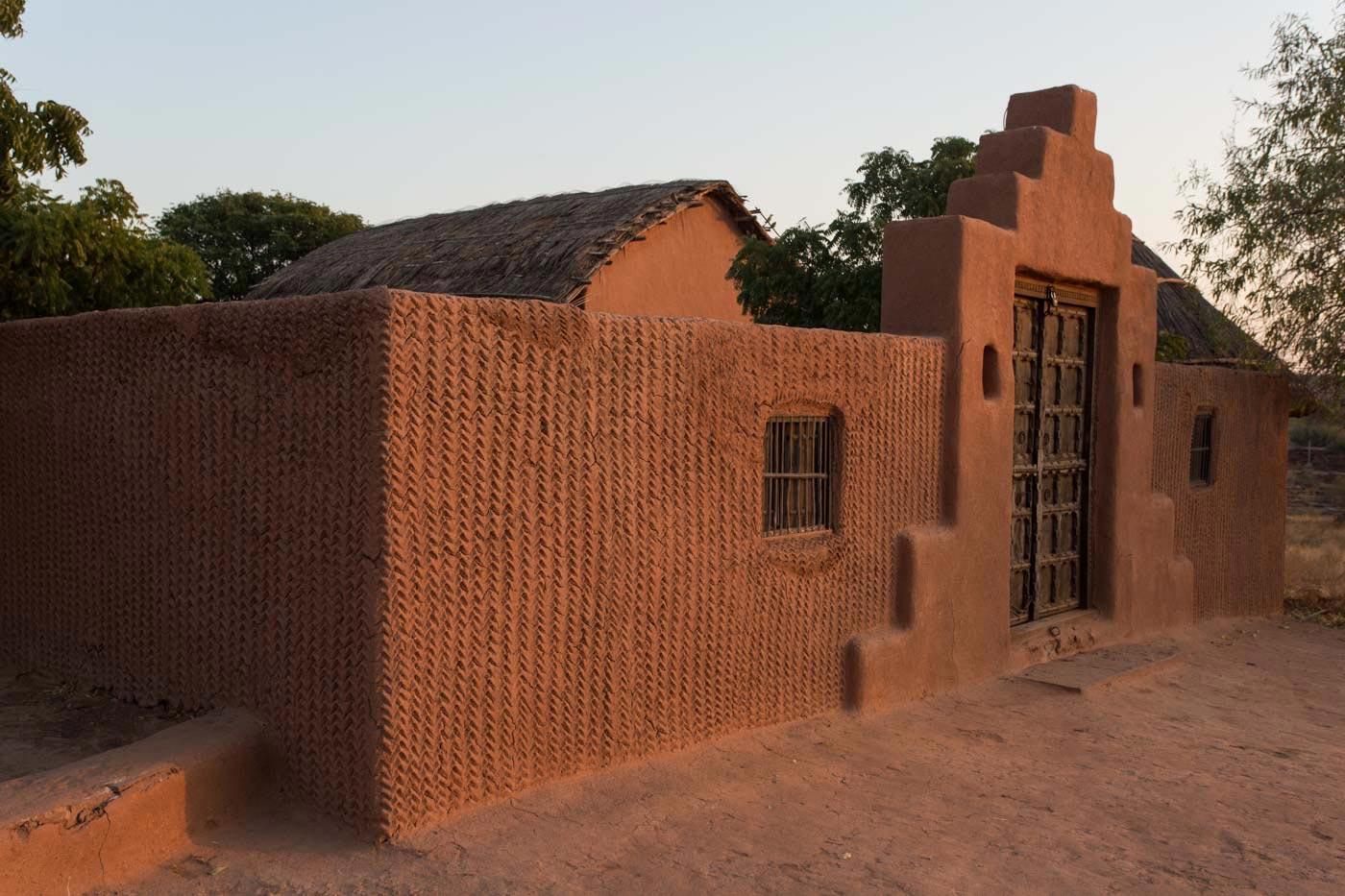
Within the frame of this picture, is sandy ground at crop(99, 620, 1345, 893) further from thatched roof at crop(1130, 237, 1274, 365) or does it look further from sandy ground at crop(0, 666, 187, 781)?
thatched roof at crop(1130, 237, 1274, 365)

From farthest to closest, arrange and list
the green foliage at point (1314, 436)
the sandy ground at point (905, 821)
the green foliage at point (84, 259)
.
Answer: the green foliage at point (1314, 436)
the green foliage at point (84, 259)
the sandy ground at point (905, 821)

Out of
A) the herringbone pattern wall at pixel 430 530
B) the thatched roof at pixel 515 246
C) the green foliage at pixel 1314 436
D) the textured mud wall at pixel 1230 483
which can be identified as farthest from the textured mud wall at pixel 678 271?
the green foliage at pixel 1314 436

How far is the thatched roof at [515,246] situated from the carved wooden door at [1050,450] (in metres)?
4.08

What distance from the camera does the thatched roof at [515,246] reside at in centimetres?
1055

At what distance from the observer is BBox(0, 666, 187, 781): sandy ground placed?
4.70 metres

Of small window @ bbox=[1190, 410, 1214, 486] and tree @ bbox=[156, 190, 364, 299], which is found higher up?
tree @ bbox=[156, 190, 364, 299]

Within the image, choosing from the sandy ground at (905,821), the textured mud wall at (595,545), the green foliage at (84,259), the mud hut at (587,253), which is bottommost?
the sandy ground at (905,821)

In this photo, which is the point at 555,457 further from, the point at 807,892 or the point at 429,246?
the point at 429,246

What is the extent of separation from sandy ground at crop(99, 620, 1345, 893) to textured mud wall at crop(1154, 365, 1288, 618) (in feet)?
10.0

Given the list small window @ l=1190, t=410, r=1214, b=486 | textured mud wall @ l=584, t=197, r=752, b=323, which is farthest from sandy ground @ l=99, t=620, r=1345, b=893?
textured mud wall @ l=584, t=197, r=752, b=323

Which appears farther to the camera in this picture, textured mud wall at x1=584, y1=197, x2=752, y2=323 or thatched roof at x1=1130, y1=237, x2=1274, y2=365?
thatched roof at x1=1130, y1=237, x2=1274, y2=365

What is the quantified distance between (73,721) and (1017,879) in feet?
12.7

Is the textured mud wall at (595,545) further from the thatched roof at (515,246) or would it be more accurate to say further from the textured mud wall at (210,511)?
the thatched roof at (515,246)

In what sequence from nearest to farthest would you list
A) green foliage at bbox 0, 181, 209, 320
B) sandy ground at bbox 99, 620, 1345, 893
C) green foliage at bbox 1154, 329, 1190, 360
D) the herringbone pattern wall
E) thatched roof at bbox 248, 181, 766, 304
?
1. sandy ground at bbox 99, 620, 1345, 893
2. the herringbone pattern wall
3. green foliage at bbox 0, 181, 209, 320
4. thatched roof at bbox 248, 181, 766, 304
5. green foliage at bbox 1154, 329, 1190, 360
